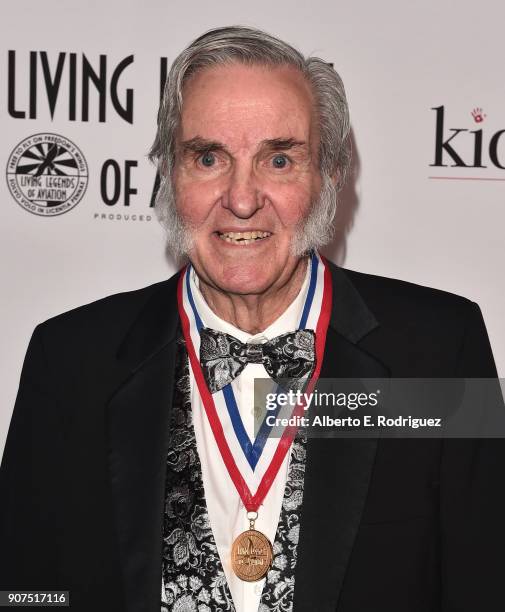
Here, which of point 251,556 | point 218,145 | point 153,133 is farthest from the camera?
point 153,133

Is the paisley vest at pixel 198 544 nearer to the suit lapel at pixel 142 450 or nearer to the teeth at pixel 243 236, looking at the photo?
the suit lapel at pixel 142 450

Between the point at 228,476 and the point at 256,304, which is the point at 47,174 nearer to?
the point at 256,304

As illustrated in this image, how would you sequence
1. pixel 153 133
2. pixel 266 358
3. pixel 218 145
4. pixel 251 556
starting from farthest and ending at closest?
pixel 153 133 < pixel 266 358 < pixel 218 145 < pixel 251 556

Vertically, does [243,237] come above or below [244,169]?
below

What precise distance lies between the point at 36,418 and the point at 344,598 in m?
0.89

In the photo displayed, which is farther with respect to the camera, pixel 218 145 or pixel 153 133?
pixel 153 133

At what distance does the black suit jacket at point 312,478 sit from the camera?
1.95m

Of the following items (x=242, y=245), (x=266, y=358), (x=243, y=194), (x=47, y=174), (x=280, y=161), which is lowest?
(x=266, y=358)

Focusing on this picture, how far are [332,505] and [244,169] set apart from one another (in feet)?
2.64

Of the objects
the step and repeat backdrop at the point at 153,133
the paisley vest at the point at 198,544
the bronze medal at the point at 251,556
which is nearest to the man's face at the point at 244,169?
the paisley vest at the point at 198,544

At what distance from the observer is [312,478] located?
1.95m

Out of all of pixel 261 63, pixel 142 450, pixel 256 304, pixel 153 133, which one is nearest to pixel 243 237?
pixel 256 304

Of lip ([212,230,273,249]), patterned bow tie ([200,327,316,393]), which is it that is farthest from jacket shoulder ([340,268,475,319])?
lip ([212,230,273,249])

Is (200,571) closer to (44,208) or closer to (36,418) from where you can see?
(36,418)
